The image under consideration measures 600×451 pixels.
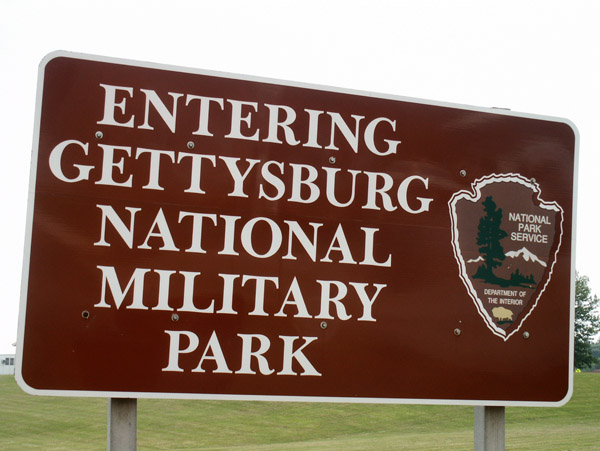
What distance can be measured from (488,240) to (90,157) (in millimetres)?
2633

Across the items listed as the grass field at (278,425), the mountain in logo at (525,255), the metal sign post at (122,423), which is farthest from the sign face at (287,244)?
the grass field at (278,425)

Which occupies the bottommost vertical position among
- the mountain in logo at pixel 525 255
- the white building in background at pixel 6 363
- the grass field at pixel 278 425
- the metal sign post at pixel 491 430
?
the white building in background at pixel 6 363

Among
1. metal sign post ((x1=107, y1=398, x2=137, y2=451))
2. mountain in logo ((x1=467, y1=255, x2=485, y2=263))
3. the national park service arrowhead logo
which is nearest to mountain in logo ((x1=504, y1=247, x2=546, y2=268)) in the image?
the national park service arrowhead logo

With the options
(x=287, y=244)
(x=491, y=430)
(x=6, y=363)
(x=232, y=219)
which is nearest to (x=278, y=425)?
(x=491, y=430)

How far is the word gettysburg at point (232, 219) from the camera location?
4.74m

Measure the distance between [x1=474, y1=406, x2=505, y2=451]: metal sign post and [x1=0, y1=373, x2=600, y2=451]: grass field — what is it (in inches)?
579

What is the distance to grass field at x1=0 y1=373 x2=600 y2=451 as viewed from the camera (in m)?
23.1

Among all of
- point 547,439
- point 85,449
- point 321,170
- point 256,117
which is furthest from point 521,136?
point 85,449

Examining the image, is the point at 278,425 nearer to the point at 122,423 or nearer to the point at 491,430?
the point at 491,430

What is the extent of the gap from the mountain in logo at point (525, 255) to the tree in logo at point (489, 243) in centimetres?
6

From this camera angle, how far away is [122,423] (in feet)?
15.3

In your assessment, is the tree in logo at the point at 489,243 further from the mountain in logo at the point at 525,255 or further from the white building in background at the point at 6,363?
the white building in background at the point at 6,363

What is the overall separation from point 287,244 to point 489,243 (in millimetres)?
1401

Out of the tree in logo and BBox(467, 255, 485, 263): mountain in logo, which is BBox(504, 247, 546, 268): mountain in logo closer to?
the tree in logo
